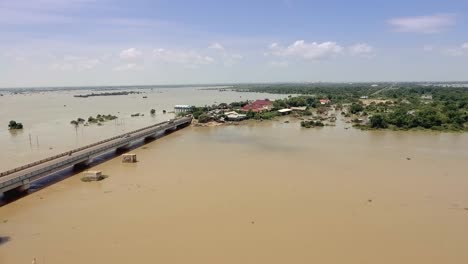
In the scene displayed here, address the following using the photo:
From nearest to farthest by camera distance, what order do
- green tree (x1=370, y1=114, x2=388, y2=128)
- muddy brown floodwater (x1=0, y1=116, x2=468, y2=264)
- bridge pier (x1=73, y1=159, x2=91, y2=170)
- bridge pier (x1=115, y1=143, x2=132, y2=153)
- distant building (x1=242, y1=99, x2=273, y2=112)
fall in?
1. muddy brown floodwater (x1=0, y1=116, x2=468, y2=264)
2. bridge pier (x1=73, y1=159, x2=91, y2=170)
3. bridge pier (x1=115, y1=143, x2=132, y2=153)
4. green tree (x1=370, y1=114, x2=388, y2=128)
5. distant building (x1=242, y1=99, x2=273, y2=112)

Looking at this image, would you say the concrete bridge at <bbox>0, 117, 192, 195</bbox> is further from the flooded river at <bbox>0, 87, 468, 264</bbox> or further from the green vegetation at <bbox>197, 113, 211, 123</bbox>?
the green vegetation at <bbox>197, 113, 211, 123</bbox>

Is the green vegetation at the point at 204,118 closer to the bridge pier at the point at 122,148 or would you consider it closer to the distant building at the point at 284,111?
the distant building at the point at 284,111

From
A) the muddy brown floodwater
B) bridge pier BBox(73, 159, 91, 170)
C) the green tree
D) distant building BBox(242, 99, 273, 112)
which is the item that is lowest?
the muddy brown floodwater

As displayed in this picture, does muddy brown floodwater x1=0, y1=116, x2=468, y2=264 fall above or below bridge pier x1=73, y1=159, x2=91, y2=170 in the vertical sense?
below

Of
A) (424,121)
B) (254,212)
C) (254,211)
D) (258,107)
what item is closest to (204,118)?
(258,107)

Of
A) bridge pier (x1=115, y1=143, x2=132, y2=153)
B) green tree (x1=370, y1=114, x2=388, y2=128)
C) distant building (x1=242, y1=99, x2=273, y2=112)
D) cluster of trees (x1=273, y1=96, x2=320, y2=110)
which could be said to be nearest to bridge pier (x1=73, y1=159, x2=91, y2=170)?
bridge pier (x1=115, y1=143, x2=132, y2=153)

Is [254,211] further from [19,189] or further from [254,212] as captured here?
[19,189]

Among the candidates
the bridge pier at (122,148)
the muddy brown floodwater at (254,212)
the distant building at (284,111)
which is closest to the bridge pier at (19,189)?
the muddy brown floodwater at (254,212)
